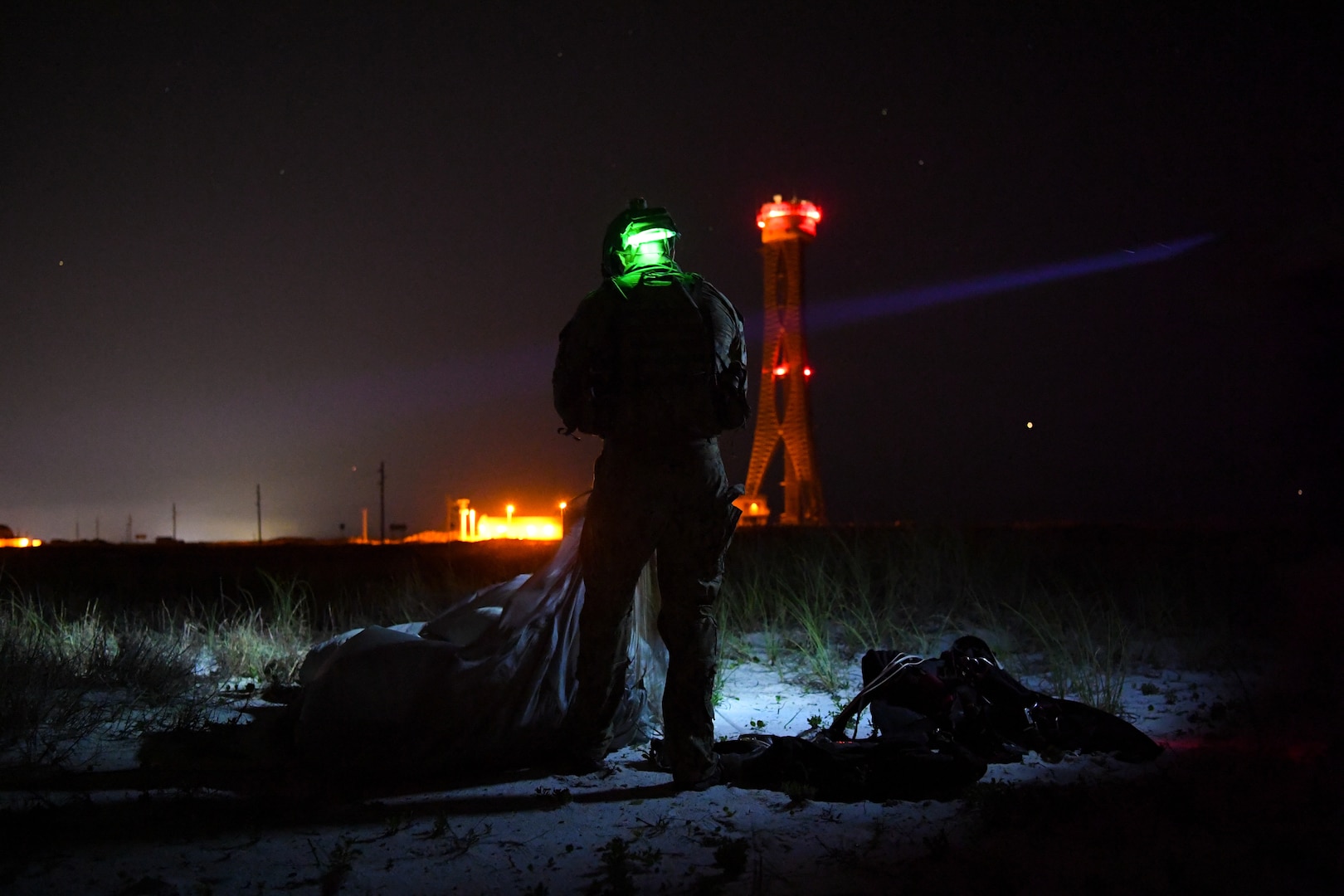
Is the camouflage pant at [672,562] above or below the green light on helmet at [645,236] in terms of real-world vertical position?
below

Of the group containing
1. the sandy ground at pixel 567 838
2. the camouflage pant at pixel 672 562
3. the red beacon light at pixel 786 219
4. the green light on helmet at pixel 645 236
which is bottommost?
the sandy ground at pixel 567 838

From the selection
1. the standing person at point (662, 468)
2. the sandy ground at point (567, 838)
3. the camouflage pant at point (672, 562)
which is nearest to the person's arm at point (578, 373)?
the standing person at point (662, 468)

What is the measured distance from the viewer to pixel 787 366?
62281 mm

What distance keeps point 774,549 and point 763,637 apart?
4281mm

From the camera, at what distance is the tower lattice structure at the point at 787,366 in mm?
58812

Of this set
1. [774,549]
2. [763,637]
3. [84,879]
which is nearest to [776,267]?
[774,549]

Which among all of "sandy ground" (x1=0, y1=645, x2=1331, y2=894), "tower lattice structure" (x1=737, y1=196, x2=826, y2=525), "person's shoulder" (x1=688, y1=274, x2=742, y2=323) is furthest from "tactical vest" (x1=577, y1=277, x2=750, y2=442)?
"tower lattice structure" (x1=737, y1=196, x2=826, y2=525)

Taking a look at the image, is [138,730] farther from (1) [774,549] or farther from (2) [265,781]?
(1) [774,549]

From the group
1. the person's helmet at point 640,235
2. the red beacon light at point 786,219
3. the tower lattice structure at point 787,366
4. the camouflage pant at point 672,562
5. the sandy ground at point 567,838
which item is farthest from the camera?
the red beacon light at point 786,219

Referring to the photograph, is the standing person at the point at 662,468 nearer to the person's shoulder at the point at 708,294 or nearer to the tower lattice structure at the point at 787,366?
the person's shoulder at the point at 708,294

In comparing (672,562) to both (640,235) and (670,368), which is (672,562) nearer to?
(670,368)

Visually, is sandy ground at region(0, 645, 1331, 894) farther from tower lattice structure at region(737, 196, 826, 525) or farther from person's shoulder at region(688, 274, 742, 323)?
tower lattice structure at region(737, 196, 826, 525)

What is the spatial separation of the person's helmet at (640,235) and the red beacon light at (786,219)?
6654 centimetres

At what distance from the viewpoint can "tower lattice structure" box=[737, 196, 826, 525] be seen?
58812mm
